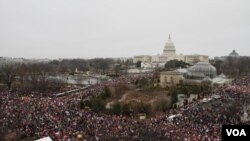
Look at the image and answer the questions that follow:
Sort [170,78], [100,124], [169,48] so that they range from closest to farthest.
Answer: [100,124] → [170,78] → [169,48]

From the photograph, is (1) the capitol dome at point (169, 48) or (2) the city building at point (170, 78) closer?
(2) the city building at point (170, 78)

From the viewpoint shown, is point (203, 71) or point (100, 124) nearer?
point (100, 124)

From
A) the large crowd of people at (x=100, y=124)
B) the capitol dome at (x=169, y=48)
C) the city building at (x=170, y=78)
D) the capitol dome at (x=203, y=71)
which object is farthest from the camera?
the capitol dome at (x=169, y=48)

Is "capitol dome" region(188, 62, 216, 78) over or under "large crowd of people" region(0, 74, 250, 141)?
over

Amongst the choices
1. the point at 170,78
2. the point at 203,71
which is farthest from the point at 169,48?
Result: the point at 170,78

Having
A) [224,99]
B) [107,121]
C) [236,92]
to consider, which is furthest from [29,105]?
[236,92]

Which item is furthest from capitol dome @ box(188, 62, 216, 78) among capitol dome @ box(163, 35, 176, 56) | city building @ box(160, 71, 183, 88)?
capitol dome @ box(163, 35, 176, 56)

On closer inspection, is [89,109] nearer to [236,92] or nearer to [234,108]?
[234,108]

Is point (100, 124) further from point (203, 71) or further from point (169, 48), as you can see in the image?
point (169, 48)

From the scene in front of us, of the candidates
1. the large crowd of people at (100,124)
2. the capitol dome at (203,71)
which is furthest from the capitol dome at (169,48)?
the large crowd of people at (100,124)

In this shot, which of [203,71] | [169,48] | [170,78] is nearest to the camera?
[170,78]

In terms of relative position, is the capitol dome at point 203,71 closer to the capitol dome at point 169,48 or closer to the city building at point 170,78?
the city building at point 170,78

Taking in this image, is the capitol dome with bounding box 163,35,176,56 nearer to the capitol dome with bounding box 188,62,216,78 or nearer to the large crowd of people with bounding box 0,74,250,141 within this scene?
the capitol dome with bounding box 188,62,216,78

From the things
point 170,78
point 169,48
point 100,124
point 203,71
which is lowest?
point 100,124
